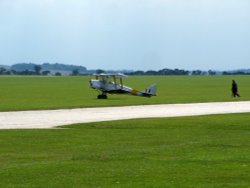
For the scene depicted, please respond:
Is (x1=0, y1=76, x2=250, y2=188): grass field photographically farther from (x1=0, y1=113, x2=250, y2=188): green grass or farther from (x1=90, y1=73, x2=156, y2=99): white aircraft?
(x1=90, y1=73, x2=156, y2=99): white aircraft

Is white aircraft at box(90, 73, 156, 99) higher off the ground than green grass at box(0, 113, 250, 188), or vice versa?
green grass at box(0, 113, 250, 188)

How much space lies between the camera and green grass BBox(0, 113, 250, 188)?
15.2 metres

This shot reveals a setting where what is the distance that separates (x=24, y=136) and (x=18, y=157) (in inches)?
251

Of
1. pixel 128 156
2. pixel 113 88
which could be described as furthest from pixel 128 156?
pixel 113 88

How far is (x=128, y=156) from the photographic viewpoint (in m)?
19.6

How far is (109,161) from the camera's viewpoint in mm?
18516

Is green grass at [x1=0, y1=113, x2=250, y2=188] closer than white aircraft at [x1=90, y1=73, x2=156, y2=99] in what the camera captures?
Yes

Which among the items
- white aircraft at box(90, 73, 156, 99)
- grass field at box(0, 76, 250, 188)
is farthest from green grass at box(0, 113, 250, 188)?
white aircraft at box(90, 73, 156, 99)

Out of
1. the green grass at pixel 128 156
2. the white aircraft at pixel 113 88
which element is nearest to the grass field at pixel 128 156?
the green grass at pixel 128 156

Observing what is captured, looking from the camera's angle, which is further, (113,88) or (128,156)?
(113,88)

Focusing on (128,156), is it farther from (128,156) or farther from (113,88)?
(113,88)

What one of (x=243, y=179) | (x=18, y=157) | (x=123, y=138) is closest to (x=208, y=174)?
(x=243, y=179)

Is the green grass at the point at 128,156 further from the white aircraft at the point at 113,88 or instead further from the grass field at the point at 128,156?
the white aircraft at the point at 113,88

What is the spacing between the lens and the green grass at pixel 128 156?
15250 mm
